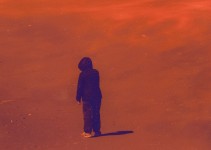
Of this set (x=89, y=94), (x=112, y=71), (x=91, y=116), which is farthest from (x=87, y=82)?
(x=112, y=71)

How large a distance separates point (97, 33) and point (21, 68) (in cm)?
311

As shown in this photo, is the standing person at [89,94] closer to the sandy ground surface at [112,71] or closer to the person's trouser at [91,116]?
the person's trouser at [91,116]

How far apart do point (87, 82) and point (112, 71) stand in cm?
386

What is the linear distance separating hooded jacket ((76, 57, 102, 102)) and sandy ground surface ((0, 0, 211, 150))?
2.68ft

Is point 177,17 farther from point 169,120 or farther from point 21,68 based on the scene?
point 169,120

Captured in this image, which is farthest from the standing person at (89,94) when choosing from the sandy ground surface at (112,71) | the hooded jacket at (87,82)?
the sandy ground surface at (112,71)

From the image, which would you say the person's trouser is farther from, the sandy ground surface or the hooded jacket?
the sandy ground surface

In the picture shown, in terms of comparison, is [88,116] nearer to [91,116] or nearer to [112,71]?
[91,116]

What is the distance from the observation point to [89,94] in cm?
908

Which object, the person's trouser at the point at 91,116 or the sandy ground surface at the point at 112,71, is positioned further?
the sandy ground surface at the point at 112,71

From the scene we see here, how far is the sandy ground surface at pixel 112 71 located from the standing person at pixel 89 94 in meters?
0.26

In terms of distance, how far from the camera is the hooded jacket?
898cm

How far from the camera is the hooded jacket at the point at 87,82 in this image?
898cm

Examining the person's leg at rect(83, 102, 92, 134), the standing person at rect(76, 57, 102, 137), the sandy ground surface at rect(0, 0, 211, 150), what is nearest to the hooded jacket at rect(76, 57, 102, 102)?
the standing person at rect(76, 57, 102, 137)
